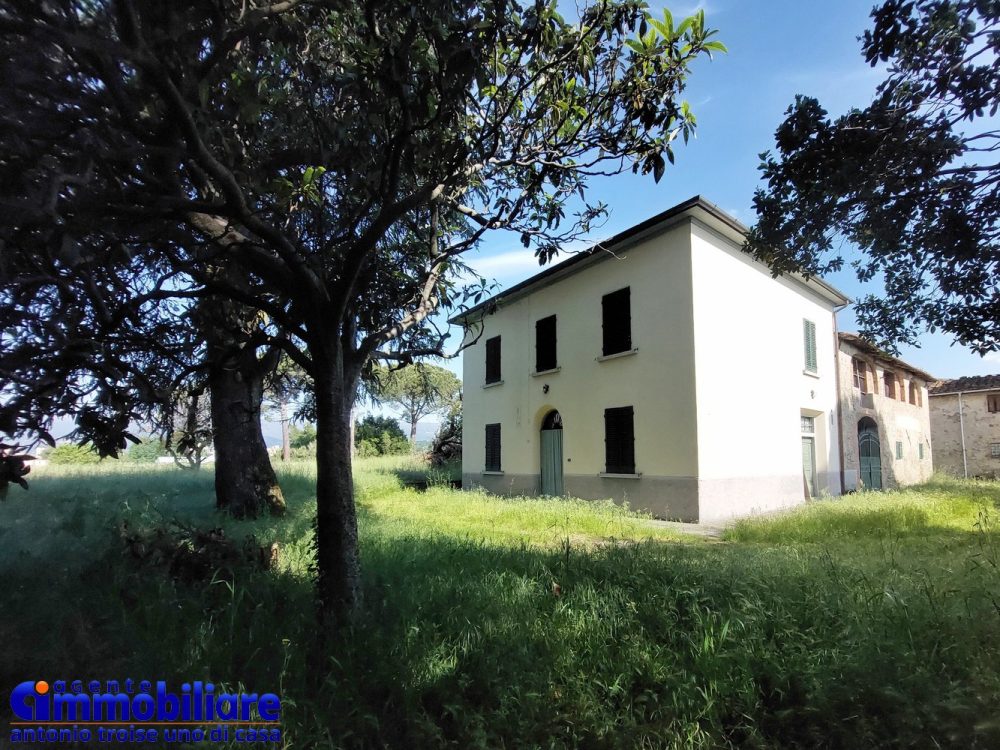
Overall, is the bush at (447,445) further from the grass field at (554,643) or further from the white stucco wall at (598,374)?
the grass field at (554,643)

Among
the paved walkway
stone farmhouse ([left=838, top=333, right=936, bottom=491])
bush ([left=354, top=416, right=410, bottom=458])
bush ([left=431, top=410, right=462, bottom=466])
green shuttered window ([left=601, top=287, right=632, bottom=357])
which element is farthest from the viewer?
bush ([left=354, top=416, right=410, bottom=458])

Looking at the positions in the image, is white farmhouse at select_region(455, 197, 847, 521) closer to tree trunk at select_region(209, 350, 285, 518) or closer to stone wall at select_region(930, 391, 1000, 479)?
→ tree trunk at select_region(209, 350, 285, 518)

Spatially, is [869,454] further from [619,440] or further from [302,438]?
[302,438]

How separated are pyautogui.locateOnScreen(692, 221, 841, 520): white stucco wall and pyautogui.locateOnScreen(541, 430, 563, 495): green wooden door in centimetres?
439

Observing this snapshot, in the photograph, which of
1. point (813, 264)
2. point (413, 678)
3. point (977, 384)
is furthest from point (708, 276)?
point (977, 384)

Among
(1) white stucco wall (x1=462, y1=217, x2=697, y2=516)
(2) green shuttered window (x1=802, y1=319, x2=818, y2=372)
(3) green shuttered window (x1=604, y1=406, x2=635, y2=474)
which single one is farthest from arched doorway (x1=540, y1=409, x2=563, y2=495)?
(2) green shuttered window (x1=802, y1=319, x2=818, y2=372)

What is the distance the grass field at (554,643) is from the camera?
284cm

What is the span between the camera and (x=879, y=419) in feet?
63.6

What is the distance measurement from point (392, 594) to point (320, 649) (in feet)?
2.86

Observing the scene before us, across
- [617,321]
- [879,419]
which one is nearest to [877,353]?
[879,419]

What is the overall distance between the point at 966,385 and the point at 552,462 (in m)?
25.0

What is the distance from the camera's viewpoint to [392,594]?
425 centimetres

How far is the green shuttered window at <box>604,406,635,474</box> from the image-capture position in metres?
12.5

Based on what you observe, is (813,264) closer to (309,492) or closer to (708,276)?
(708,276)
